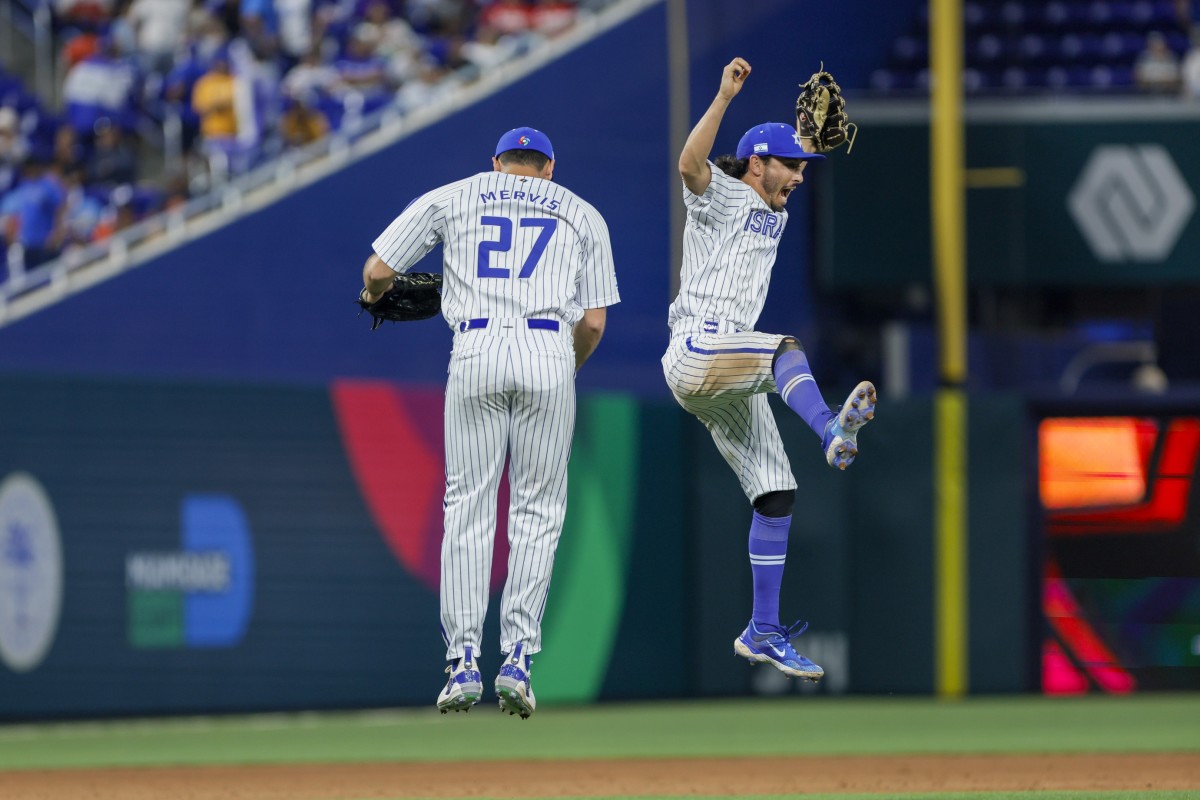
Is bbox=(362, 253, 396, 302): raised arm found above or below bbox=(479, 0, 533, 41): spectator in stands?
below

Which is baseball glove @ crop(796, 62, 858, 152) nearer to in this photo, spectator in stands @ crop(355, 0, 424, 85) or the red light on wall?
the red light on wall

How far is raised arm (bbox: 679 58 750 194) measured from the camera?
7172 mm

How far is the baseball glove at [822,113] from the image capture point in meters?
7.52

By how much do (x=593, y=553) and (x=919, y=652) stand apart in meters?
2.45

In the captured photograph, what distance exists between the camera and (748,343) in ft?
25.0

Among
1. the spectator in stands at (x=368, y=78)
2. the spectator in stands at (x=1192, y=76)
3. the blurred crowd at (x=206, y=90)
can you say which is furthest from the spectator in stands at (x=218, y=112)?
the spectator in stands at (x=1192, y=76)

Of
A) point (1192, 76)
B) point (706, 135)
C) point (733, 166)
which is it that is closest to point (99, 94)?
point (1192, 76)

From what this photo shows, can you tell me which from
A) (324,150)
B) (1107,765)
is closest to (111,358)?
(324,150)

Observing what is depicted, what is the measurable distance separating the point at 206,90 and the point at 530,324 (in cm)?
1075

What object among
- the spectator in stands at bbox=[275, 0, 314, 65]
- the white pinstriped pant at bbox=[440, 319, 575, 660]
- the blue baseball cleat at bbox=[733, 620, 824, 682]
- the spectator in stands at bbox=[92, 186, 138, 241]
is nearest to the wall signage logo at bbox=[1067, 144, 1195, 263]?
the spectator in stands at bbox=[275, 0, 314, 65]

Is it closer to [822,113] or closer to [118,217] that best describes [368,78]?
[118,217]

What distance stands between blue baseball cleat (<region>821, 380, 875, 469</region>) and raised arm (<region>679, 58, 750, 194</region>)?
985 millimetres

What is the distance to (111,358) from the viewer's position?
54.1ft

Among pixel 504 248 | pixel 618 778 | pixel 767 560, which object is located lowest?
pixel 618 778
